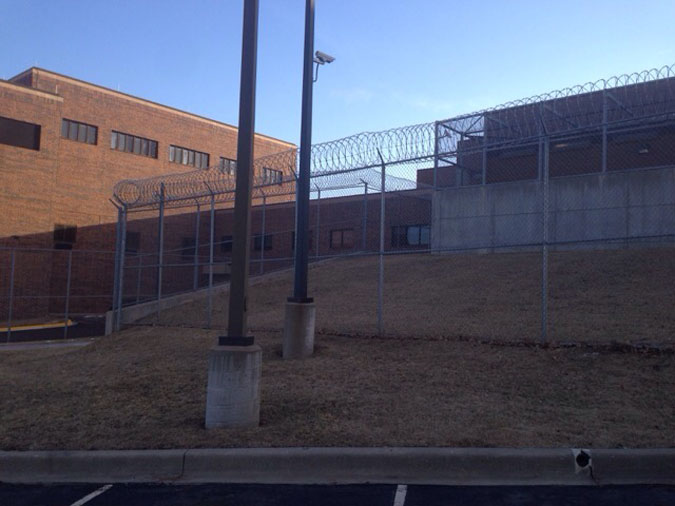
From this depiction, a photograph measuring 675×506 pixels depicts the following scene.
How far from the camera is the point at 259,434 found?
19.5ft

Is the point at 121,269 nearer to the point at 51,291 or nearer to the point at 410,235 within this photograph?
the point at 410,235

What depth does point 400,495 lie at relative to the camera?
475 centimetres

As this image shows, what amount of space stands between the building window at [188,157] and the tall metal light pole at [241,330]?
2834 cm

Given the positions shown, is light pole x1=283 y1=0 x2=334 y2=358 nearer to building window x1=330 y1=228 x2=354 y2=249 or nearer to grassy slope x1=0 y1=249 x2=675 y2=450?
grassy slope x1=0 y1=249 x2=675 y2=450

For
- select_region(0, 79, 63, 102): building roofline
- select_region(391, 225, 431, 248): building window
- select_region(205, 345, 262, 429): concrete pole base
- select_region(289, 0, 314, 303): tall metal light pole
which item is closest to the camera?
select_region(205, 345, 262, 429): concrete pole base

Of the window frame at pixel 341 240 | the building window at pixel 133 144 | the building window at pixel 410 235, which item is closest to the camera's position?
the building window at pixel 410 235

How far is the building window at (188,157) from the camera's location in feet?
114

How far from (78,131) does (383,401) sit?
91.5 ft

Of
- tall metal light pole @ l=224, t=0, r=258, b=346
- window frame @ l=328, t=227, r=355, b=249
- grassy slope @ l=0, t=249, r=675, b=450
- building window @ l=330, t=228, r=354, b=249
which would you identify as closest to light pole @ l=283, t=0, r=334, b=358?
grassy slope @ l=0, t=249, r=675, b=450

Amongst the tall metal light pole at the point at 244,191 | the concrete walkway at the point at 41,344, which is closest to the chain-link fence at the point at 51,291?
the concrete walkway at the point at 41,344

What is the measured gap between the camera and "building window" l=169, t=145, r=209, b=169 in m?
34.8

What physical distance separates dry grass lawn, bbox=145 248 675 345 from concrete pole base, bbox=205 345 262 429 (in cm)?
389

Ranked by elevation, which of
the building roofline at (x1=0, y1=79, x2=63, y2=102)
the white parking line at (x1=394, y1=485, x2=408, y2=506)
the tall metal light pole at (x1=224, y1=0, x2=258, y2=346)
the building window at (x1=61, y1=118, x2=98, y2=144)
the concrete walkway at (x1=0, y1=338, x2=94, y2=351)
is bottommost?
the concrete walkway at (x1=0, y1=338, x2=94, y2=351)

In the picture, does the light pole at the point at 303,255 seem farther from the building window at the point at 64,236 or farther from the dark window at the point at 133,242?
the building window at the point at 64,236
